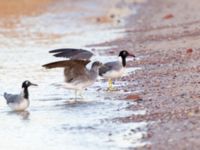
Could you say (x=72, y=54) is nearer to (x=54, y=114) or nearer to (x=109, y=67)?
(x=109, y=67)

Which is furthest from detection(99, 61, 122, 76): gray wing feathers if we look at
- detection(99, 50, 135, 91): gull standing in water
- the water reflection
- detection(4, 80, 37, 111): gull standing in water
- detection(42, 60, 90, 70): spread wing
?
the water reflection

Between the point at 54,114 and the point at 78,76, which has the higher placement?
the point at 78,76

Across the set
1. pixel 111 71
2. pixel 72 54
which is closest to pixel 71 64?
pixel 72 54

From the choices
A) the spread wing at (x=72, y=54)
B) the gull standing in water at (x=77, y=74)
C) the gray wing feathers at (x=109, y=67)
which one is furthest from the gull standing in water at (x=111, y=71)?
the spread wing at (x=72, y=54)

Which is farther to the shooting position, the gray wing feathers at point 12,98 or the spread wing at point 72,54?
the spread wing at point 72,54

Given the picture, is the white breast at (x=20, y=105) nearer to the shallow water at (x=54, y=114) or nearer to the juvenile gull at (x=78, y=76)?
the shallow water at (x=54, y=114)

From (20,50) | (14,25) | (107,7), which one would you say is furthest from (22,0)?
(20,50)

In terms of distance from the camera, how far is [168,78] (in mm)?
14562

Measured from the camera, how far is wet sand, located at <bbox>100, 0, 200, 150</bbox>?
9.71 m

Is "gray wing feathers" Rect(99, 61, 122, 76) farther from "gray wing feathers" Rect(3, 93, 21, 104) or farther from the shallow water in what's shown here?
"gray wing feathers" Rect(3, 93, 21, 104)

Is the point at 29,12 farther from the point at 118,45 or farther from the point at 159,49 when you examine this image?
the point at 159,49

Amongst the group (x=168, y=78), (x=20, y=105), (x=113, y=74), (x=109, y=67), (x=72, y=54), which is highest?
(x=72, y=54)

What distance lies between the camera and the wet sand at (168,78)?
971 centimetres

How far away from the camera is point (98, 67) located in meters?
14.2
